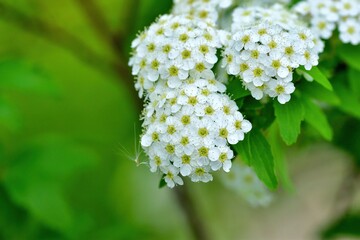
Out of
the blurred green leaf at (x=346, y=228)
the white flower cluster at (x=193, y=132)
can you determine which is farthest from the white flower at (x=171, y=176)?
the blurred green leaf at (x=346, y=228)

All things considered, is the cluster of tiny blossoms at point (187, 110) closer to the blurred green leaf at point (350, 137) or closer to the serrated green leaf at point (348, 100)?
the serrated green leaf at point (348, 100)

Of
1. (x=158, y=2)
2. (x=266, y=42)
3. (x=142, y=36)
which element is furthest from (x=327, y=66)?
(x=158, y=2)

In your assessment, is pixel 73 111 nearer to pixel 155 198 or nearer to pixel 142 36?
pixel 155 198

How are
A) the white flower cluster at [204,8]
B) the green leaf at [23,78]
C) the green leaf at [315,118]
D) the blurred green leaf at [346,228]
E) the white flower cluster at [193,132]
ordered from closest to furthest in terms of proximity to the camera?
1. the white flower cluster at [193,132]
2. the green leaf at [315,118]
3. the white flower cluster at [204,8]
4. the green leaf at [23,78]
5. the blurred green leaf at [346,228]

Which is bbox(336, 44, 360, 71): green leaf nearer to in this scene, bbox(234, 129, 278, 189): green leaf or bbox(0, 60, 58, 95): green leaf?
bbox(234, 129, 278, 189): green leaf

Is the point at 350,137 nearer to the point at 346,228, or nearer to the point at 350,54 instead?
the point at 346,228

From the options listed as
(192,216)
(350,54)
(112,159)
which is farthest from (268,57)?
(112,159)
